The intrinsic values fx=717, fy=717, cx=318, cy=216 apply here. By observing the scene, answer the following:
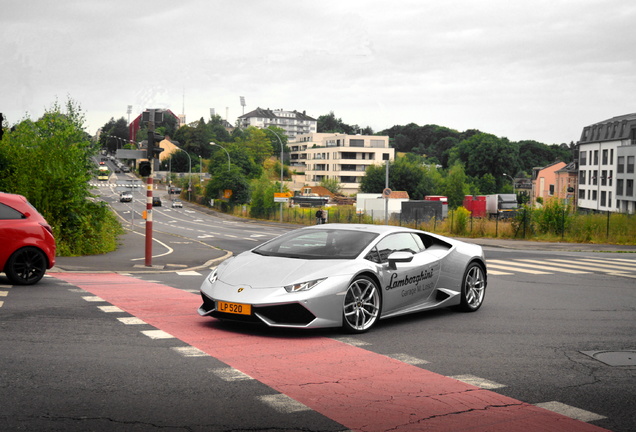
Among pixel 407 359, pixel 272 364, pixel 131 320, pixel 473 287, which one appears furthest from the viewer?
pixel 473 287

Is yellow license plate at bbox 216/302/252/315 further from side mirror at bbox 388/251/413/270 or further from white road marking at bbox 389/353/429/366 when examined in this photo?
side mirror at bbox 388/251/413/270

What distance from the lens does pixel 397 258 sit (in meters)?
8.86

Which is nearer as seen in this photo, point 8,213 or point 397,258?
point 397,258

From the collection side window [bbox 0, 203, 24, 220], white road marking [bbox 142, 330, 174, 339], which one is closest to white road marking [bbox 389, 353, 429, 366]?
white road marking [bbox 142, 330, 174, 339]

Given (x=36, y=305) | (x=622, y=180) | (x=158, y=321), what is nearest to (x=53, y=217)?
(x=36, y=305)

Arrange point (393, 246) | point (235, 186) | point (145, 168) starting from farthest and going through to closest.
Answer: point (235, 186), point (145, 168), point (393, 246)

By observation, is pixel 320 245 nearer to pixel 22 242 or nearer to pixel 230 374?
pixel 230 374

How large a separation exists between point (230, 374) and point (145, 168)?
11.7 metres

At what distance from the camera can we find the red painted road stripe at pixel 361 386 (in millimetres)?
5082

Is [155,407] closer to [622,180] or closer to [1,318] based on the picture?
[1,318]

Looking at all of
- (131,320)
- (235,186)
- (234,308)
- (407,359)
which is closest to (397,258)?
(407,359)

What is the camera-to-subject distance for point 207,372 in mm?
6379

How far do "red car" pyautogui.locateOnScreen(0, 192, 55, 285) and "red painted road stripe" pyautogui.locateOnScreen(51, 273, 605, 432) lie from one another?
13.8ft

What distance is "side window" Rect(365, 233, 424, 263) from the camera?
29.5 ft
